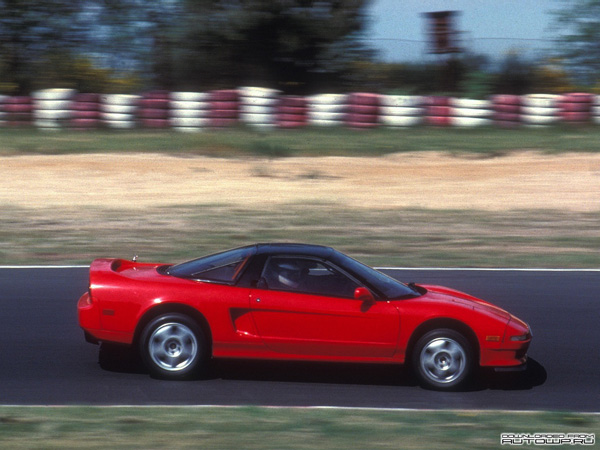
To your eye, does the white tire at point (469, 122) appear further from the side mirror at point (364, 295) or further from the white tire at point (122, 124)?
the side mirror at point (364, 295)

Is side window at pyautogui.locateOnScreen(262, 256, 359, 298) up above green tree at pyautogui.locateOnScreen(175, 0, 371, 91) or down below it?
below

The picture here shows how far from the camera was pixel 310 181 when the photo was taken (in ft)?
62.5

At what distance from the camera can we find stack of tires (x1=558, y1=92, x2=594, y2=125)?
23.6 metres

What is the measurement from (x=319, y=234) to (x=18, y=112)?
12509 millimetres

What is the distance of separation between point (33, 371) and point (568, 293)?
620 centimetres

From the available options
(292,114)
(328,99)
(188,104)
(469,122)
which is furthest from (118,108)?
(469,122)

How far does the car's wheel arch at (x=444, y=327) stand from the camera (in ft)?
22.4

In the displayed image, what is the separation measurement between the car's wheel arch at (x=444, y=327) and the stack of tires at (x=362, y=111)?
647 inches

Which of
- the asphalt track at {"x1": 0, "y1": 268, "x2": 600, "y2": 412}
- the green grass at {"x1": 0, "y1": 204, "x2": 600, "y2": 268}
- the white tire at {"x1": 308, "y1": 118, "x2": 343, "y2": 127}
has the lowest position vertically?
the green grass at {"x1": 0, "y1": 204, "x2": 600, "y2": 268}

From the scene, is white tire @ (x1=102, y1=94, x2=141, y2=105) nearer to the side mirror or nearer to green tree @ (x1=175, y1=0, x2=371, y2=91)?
green tree @ (x1=175, y1=0, x2=371, y2=91)

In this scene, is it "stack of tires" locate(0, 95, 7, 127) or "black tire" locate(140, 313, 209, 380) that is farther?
"stack of tires" locate(0, 95, 7, 127)

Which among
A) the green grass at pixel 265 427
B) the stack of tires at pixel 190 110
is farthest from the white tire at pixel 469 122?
the green grass at pixel 265 427

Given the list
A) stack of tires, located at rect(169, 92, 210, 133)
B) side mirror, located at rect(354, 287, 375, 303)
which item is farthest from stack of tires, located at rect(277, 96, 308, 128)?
side mirror, located at rect(354, 287, 375, 303)

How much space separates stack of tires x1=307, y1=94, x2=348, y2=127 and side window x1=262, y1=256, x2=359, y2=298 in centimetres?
1607
